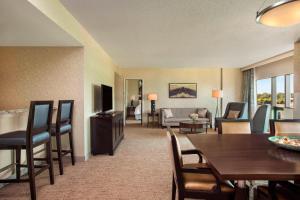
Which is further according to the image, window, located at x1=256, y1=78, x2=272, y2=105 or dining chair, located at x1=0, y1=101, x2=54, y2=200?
window, located at x1=256, y1=78, x2=272, y2=105

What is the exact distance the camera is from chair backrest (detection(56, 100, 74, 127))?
9.75 feet

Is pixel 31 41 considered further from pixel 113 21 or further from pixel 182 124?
pixel 182 124

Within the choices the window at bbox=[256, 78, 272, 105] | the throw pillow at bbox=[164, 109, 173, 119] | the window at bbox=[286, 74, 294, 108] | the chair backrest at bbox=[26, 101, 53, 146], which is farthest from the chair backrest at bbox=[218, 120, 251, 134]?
the window at bbox=[256, 78, 272, 105]

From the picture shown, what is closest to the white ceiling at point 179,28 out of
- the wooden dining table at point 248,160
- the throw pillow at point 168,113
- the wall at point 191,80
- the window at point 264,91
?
the window at point 264,91

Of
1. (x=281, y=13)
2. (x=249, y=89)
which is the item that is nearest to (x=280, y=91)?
(x=249, y=89)

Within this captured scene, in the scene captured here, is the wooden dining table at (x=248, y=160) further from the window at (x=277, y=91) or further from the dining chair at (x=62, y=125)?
the window at (x=277, y=91)

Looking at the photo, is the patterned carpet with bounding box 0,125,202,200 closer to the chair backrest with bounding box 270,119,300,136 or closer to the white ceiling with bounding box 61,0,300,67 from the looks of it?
the chair backrest with bounding box 270,119,300,136

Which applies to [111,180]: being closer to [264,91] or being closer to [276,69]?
[276,69]

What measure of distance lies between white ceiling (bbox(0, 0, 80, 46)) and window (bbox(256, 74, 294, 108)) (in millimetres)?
5793

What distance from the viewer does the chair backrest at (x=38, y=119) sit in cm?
217

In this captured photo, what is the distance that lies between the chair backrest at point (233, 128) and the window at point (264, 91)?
484cm

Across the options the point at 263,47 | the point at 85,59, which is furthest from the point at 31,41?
the point at 263,47

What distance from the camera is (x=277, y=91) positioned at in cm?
632

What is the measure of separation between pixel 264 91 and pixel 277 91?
688mm
